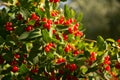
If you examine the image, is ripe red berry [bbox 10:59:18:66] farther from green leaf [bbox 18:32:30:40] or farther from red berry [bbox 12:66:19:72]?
green leaf [bbox 18:32:30:40]

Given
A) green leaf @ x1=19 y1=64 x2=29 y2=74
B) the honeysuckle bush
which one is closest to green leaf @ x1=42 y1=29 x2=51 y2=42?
the honeysuckle bush

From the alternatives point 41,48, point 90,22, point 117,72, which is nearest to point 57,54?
point 41,48

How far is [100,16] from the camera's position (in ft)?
63.9

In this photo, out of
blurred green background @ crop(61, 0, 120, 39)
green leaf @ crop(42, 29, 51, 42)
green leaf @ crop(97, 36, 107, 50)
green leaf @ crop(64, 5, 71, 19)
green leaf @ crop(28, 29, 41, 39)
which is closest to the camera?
green leaf @ crop(42, 29, 51, 42)

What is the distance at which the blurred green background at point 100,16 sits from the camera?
18.6m

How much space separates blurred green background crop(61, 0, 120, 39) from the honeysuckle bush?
14.6 m

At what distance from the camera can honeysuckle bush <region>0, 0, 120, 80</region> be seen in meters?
3.41

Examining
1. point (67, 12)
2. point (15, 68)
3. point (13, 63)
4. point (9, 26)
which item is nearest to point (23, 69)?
point (15, 68)

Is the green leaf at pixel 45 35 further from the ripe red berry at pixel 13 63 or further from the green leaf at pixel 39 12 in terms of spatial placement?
the ripe red berry at pixel 13 63

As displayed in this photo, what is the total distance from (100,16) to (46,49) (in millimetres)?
16229

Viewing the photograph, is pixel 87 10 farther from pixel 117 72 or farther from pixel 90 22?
pixel 117 72

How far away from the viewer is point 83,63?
3381 millimetres

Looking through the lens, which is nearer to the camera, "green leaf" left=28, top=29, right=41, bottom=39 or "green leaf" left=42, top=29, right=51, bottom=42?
"green leaf" left=42, top=29, right=51, bottom=42

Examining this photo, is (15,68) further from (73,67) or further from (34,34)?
(73,67)
